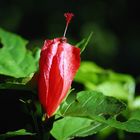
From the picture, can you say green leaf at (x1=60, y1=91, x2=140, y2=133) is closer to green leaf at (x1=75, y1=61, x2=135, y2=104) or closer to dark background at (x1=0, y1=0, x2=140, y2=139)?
green leaf at (x1=75, y1=61, x2=135, y2=104)

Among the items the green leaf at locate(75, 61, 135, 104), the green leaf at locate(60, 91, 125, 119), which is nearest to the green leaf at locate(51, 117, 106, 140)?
the green leaf at locate(60, 91, 125, 119)

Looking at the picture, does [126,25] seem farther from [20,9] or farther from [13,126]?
[13,126]

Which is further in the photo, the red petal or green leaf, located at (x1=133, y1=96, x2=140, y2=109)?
green leaf, located at (x1=133, y1=96, x2=140, y2=109)

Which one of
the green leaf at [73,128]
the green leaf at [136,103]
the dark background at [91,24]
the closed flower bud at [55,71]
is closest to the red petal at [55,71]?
the closed flower bud at [55,71]

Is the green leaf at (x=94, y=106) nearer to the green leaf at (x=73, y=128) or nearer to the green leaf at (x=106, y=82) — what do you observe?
the green leaf at (x=73, y=128)

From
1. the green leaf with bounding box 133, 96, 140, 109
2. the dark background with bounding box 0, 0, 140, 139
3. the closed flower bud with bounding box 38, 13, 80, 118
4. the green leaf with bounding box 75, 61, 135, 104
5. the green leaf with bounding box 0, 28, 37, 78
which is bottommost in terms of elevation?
the dark background with bounding box 0, 0, 140, 139

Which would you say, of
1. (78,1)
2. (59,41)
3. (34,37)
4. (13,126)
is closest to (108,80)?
(13,126)

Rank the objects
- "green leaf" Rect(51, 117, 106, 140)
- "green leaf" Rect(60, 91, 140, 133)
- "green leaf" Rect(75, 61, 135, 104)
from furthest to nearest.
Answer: "green leaf" Rect(75, 61, 135, 104), "green leaf" Rect(51, 117, 106, 140), "green leaf" Rect(60, 91, 140, 133)

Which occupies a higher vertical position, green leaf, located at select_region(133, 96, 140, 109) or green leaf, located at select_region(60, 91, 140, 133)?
green leaf, located at select_region(60, 91, 140, 133)
